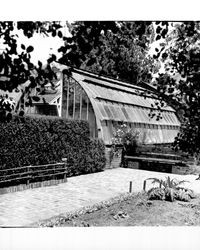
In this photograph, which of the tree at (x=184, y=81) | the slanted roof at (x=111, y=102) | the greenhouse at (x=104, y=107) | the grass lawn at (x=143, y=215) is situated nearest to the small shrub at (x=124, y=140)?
the greenhouse at (x=104, y=107)

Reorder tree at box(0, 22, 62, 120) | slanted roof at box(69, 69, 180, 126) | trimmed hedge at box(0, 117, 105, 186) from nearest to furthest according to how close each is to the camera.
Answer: tree at box(0, 22, 62, 120)
slanted roof at box(69, 69, 180, 126)
trimmed hedge at box(0, 117, 105, 186)

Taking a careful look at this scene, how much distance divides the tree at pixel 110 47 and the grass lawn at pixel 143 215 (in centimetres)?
202

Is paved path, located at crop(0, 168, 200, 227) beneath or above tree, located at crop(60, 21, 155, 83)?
beneath

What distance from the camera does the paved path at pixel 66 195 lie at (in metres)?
5.21

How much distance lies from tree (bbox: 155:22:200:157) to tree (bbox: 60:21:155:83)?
0.33m

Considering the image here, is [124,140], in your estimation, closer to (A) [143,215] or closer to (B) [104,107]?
(B) [104,107]

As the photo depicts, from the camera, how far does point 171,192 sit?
17.7 ft

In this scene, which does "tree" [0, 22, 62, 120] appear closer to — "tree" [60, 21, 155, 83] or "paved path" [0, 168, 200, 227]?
"tree" [60, 21, 155, 83]

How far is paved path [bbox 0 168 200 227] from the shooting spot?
5207mm

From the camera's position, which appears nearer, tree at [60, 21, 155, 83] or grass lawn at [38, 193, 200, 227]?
tree at [60, 21, 155, 83]

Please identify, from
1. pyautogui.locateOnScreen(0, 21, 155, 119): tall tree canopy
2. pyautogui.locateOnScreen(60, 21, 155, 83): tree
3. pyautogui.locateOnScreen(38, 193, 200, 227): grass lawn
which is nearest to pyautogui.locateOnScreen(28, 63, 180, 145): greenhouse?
pyautogui.locateOnScreen(60, 21, 155, 83): tree
